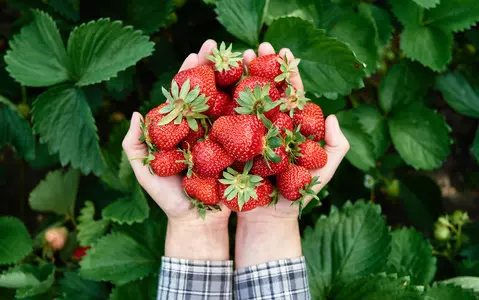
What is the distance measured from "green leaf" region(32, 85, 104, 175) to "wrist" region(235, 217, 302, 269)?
47 cm

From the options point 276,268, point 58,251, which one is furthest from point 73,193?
point 276,268

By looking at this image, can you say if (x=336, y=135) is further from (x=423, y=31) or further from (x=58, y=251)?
(x=58, y=251)

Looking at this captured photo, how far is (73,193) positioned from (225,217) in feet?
2.12

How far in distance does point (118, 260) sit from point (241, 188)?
543 millimetres

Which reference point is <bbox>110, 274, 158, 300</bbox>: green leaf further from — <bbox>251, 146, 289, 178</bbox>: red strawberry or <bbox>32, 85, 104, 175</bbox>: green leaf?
<bbox>251, 146, 289, 178</bbox>: red strawberry

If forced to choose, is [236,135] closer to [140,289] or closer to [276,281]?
[276,281]

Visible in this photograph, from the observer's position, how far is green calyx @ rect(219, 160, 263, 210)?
2.89 ft

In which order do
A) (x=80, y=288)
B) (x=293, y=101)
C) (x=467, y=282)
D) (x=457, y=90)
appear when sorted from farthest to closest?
(x=457, y=90) < (x=80, y=288) < (x=467, y=282) < (x=293, y=101)

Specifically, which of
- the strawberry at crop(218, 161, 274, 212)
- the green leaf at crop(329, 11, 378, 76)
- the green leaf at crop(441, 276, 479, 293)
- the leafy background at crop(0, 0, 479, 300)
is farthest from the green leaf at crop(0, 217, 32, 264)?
the green leaf at crop(441, 276, 479, 293)

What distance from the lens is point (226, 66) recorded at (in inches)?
37.9

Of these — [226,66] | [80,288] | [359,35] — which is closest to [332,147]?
[226,66]

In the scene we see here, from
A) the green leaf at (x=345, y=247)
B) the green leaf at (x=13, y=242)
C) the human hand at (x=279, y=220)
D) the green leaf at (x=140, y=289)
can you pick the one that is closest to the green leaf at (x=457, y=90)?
the green leaf at (x=345, y=247)

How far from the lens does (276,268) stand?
106 centimetres

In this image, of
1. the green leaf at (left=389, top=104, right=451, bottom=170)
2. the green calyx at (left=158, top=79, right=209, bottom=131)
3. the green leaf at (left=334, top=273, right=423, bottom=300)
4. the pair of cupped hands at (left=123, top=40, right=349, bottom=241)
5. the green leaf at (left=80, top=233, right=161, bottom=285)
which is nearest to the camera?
the green calyx at (left=158, top=79, right=209, bottom=131)
